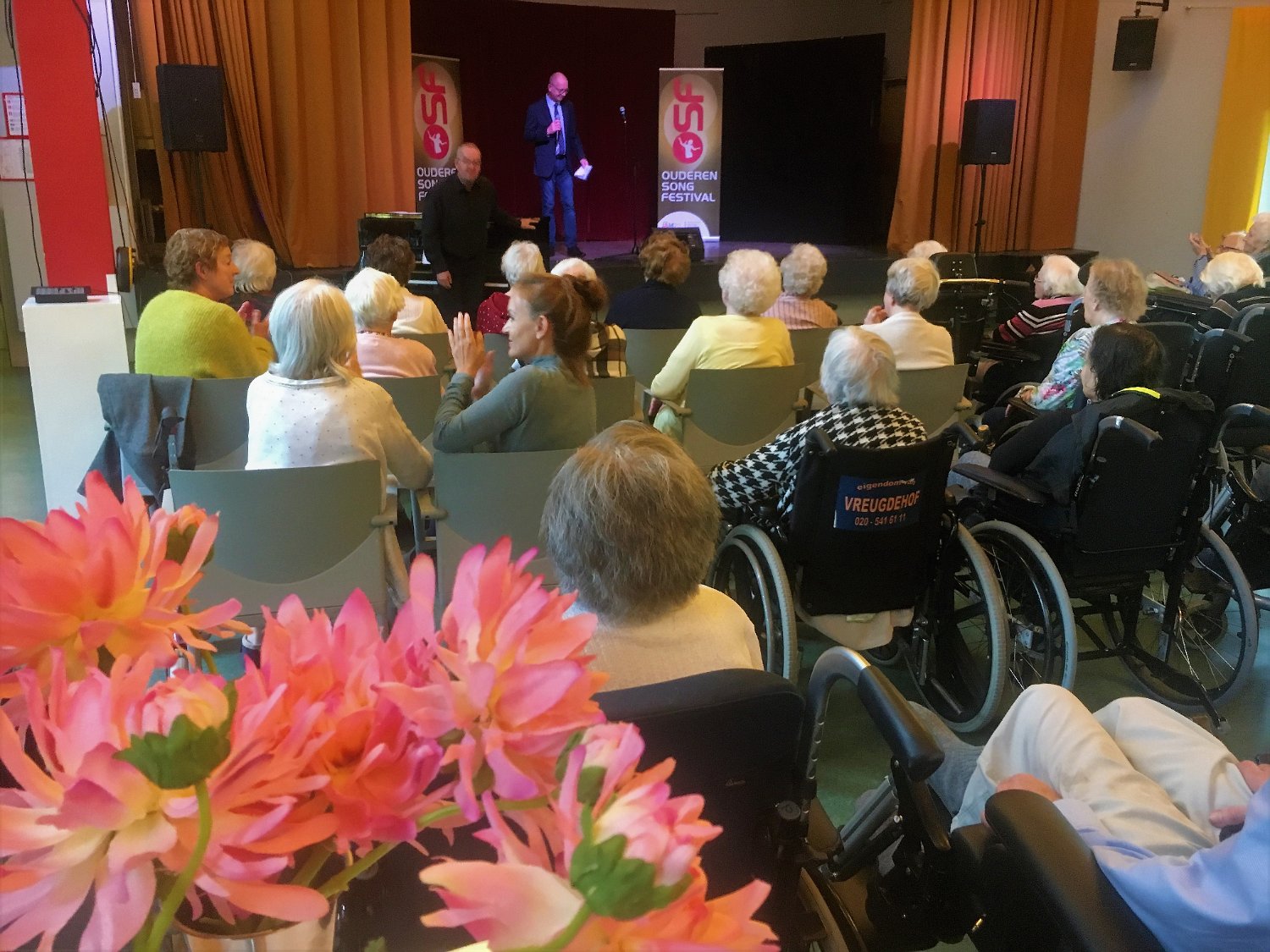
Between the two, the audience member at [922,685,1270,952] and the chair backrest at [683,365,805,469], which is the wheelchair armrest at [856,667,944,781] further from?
the chair backrest at [683,365,805,469]

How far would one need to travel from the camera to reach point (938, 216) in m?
9.76

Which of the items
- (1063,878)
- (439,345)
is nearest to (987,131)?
(439,345)

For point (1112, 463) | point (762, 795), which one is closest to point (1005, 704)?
point (1112, 463)

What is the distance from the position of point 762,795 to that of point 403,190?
24.3 ft

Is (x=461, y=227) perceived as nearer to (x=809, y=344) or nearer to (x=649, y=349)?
(x=649, y=349)

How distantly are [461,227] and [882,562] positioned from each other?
4.62 m

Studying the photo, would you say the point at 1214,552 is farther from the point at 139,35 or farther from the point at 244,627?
the point at 139,35

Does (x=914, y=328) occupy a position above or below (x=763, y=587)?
above

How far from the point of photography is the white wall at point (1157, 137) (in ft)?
29.8

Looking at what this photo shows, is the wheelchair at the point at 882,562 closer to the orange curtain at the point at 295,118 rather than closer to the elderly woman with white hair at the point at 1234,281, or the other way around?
the elderly woman with white hair at the point at 1234,281

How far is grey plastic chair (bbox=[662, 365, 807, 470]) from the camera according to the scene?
3514 mm

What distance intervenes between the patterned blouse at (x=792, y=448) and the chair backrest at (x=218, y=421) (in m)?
1.51

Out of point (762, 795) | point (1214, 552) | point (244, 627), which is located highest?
point (244, 627)

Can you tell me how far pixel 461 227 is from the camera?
643 cm
